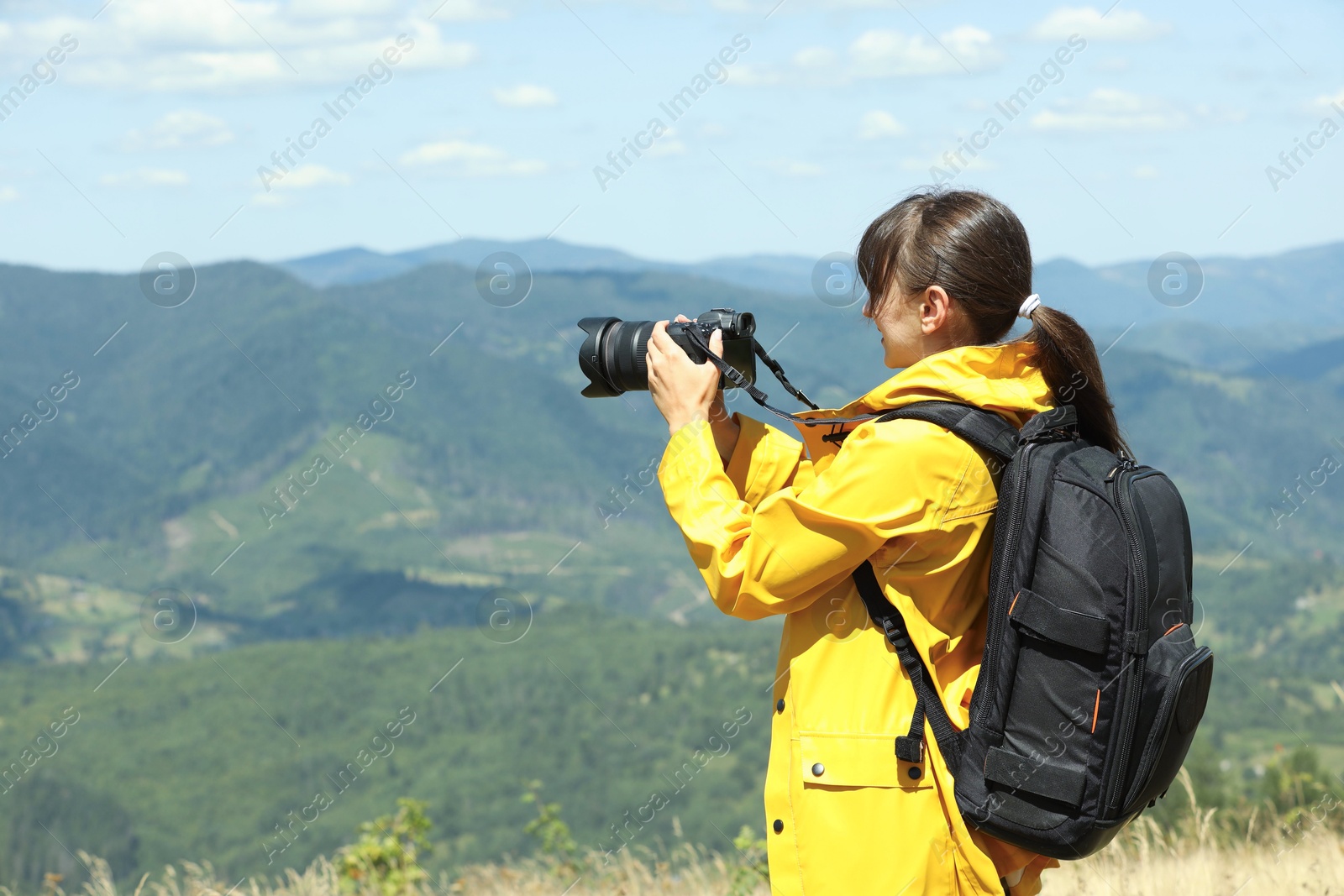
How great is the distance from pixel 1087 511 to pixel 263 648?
94769mm

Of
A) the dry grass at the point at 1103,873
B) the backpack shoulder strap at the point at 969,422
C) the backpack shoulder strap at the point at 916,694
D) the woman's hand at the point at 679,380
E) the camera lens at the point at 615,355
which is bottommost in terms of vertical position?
the dry grass at the point at 1103,873

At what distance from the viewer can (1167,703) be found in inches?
67.7

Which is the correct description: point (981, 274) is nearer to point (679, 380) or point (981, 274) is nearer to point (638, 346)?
point (679, 380)

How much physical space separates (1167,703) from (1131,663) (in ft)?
0.29

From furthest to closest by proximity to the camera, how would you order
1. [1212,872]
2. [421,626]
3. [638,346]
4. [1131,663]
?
[421,626] < [1212,872] < [638,346] < [1131,663]

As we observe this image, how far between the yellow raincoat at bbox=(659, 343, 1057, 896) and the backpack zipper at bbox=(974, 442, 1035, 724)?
0.06 m

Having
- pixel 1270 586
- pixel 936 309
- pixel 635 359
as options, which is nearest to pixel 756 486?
pixel 635 359

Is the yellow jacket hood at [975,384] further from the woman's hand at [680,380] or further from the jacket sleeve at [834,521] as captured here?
the woman's hand at [680,380]

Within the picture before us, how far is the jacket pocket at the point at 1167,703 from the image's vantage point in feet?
5.63

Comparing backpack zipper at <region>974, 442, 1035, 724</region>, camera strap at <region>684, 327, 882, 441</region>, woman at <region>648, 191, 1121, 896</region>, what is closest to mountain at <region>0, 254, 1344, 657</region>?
camera strap at <region>684, 327, 882, 441</region>

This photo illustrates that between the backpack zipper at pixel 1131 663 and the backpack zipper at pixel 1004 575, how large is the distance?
14 centimetres

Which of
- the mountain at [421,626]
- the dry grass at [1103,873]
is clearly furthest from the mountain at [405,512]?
the dry grass at [1103,873]

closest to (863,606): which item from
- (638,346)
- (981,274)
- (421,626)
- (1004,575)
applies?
(1004,575)

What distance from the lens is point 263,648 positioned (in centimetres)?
8938
